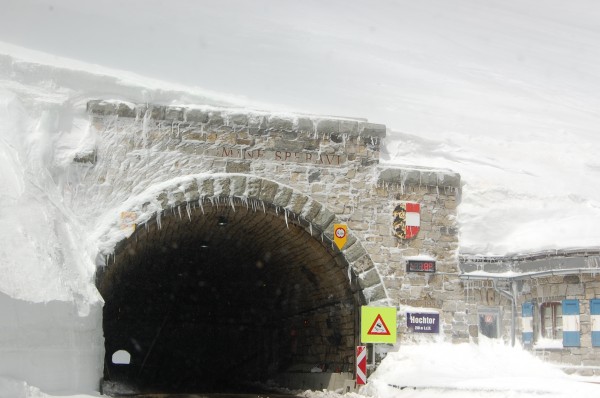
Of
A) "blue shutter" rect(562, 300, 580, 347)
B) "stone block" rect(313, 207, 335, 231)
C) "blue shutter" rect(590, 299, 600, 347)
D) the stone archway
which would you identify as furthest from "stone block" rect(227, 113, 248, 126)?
"blue shutter" rect(590, 299, 600, 347)

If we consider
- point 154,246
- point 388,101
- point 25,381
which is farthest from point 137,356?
point 25,381

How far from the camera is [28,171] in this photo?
38.2 feet

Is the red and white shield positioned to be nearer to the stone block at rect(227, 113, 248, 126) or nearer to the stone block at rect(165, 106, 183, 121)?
the stone block at rect(227, 113, 248, 126)

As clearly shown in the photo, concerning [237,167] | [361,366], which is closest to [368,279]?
[361,366]

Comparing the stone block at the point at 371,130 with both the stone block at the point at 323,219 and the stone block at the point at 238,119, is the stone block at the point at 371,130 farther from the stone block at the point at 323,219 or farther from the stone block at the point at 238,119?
the stone block at the point at 238,119

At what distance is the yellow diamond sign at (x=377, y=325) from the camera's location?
13.6 metres

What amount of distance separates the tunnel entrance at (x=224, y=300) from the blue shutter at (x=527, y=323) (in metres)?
3.51

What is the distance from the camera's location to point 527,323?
15.6 meters

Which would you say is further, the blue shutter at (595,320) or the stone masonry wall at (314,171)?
the blue shutter at (595,320)

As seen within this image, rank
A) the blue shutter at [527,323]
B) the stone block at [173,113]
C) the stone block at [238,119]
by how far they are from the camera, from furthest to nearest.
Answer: the blue shutter at [527,323]
the stone block at [238,119]
the stone block at [173,113]

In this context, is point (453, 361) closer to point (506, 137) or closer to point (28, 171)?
point (506, 137)

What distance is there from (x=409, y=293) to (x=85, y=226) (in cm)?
562

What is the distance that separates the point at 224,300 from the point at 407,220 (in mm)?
8322

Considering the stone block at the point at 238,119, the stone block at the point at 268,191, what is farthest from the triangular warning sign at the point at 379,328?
the stone block at the point at 238,119
